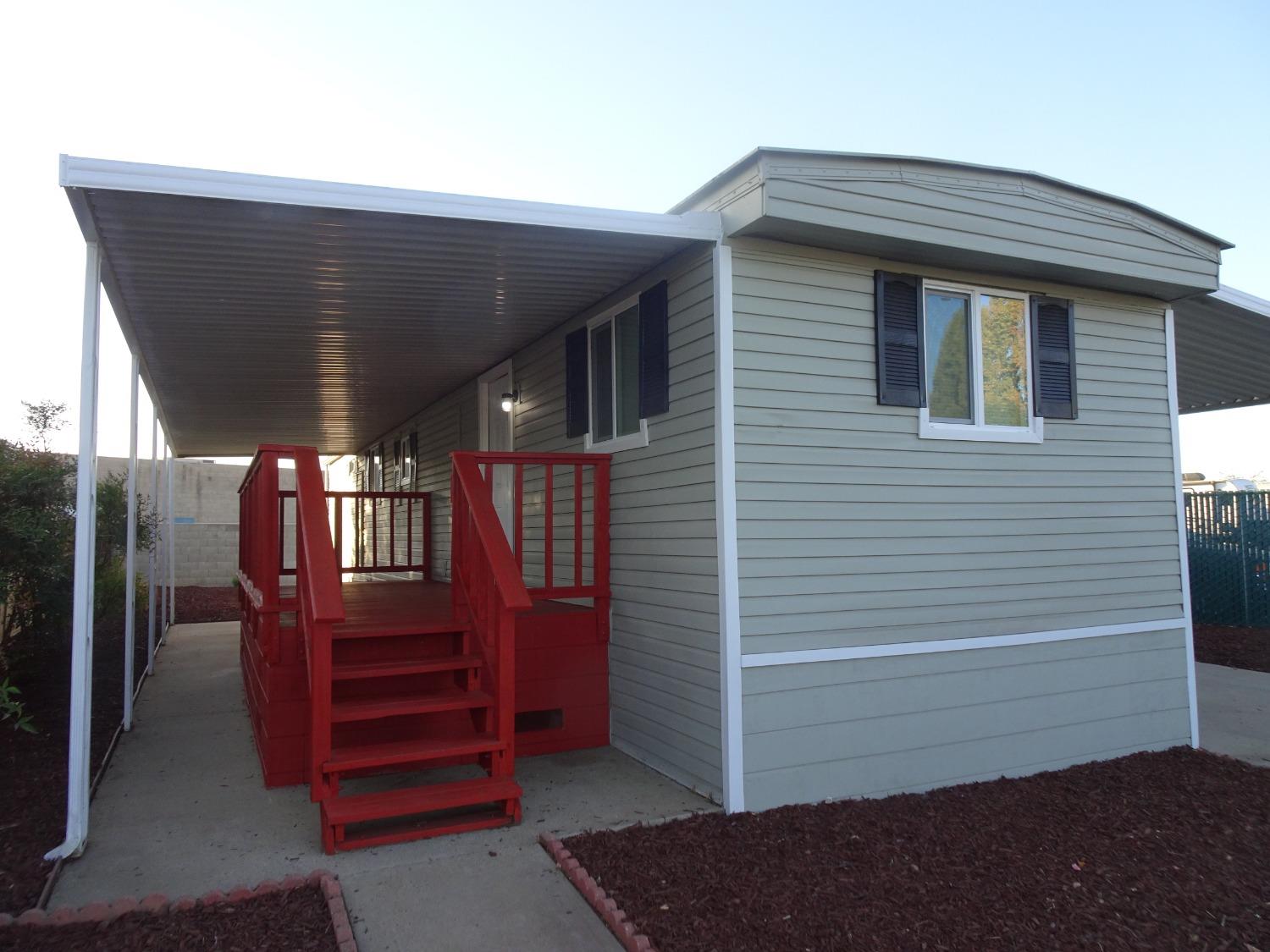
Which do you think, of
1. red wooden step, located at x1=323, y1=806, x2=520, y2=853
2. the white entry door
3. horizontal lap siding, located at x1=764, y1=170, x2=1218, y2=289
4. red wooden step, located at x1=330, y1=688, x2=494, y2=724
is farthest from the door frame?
red wooden step, located at x1=323, y1=806, x2=520, y2=853

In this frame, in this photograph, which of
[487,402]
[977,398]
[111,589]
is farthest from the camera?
[111,589]

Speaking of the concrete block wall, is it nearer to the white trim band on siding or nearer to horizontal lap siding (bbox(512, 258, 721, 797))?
horizontal lap siding (bbox(512, 258, 721, 797))

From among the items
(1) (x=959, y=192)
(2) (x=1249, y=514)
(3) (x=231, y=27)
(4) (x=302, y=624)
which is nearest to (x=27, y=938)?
(4) (x=302, y=624)

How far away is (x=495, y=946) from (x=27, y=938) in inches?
57.0

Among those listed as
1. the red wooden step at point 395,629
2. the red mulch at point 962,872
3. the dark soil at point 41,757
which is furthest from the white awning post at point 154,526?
the red mulch at point 962,872

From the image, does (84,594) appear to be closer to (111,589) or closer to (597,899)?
(597,899)

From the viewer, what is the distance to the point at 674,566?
4.50 meters

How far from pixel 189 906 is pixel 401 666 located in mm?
1447

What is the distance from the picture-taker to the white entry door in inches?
288

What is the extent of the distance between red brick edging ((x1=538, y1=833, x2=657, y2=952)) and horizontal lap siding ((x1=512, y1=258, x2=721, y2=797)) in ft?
3.01

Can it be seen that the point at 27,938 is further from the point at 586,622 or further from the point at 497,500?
the point at 497,500

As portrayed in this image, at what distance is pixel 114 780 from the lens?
460cm

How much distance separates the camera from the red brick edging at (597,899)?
2.79 meters

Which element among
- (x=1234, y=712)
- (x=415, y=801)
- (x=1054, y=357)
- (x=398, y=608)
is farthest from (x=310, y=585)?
(x=1234, y=712)
